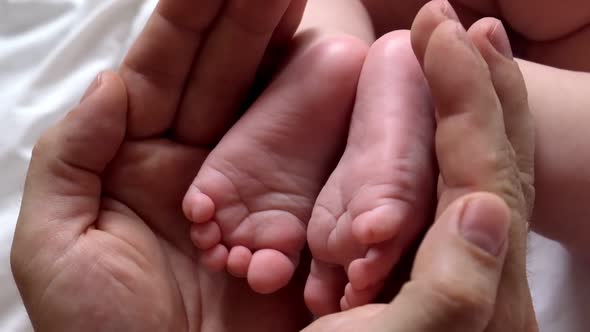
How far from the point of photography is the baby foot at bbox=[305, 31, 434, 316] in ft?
1.66

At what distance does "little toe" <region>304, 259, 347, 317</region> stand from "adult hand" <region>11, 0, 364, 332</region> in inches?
3.4

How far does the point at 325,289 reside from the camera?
1.84 feet

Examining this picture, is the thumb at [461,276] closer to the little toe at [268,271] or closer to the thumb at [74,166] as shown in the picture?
the little toe at [268,271]

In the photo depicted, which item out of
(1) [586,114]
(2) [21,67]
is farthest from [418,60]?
(2) [21,67]

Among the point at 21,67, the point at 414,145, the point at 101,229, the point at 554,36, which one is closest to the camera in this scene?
the point at 414,145

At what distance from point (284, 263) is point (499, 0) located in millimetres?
394

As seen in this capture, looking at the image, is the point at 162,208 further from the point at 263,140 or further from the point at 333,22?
the point at 333,22

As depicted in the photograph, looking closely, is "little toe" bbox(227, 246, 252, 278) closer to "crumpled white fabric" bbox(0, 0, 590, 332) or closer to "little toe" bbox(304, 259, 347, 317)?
"little toe" bbox(304, 259, 347, 317)

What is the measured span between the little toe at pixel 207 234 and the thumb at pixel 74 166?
4.3 inches

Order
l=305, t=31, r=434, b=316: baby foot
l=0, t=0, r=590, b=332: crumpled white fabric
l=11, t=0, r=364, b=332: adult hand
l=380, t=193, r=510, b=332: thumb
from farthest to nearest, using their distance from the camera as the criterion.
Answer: l=0, t=0, r=590, b=332: crumpled white fabric
l=11, t=0, r=364, b=332: adult hand
l=305, t=31, r=434, b=316: baby foot
l=380, t=193, r=510, b=332: thumb

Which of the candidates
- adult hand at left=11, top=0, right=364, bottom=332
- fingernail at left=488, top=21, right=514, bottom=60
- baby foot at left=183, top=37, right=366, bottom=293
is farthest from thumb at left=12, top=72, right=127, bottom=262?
fingernail at left=488, top=21, right=514, bottom=60

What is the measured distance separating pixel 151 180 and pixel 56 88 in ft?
0.95

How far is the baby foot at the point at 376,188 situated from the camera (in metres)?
0.51

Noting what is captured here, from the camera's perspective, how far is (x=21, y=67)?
2.95ft
